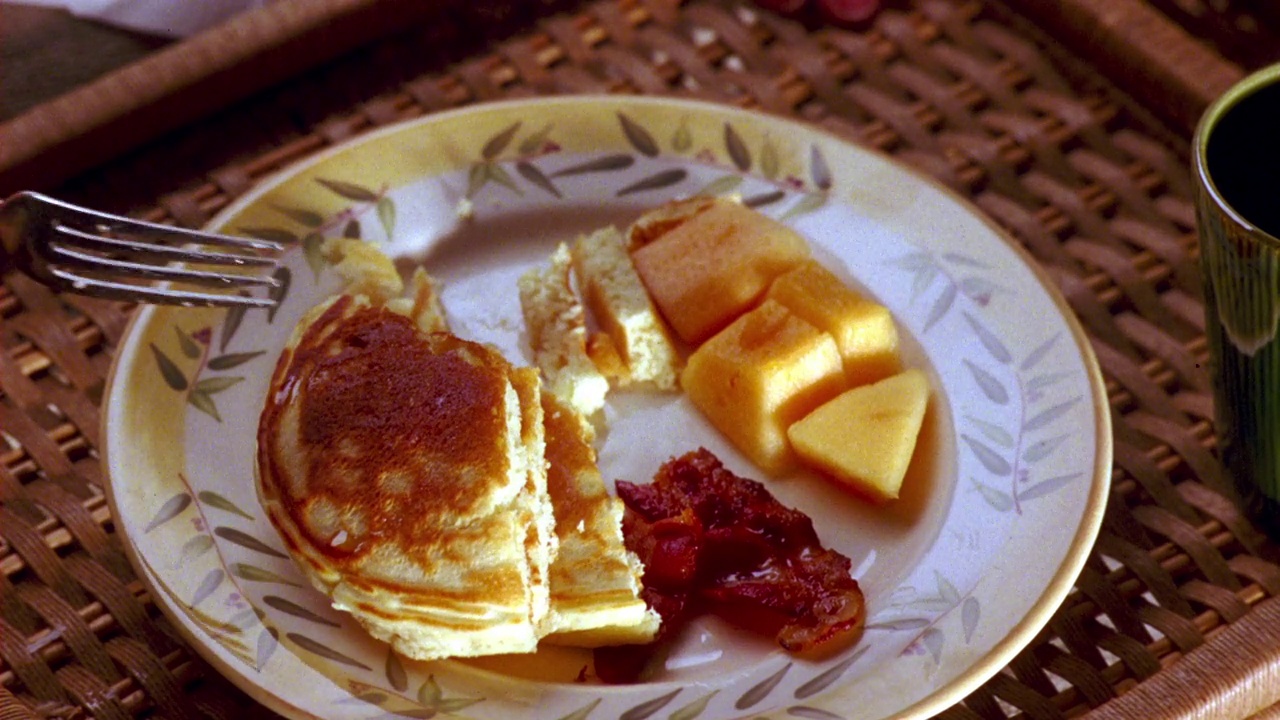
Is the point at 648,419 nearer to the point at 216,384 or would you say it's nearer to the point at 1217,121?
the point at 216,384

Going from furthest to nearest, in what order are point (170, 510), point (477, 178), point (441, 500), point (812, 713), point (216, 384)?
point (477, 178) < point (216, 384) < point (170, 510) < point (441, 500) < point (812, 713)

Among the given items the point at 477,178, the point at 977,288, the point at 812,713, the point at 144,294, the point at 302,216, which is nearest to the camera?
the point at 812,713

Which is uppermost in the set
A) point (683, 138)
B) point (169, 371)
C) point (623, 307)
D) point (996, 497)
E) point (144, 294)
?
point (144, 294)

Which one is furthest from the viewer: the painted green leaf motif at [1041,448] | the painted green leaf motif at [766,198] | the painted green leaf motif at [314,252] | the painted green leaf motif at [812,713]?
the painted green leaf motif at [766,198]

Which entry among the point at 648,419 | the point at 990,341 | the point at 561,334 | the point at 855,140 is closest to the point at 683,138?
the point at 855,140

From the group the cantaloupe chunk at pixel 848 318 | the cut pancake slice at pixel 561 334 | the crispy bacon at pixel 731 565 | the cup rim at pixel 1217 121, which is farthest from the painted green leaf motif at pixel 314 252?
the cup rim at pixel 1217 121

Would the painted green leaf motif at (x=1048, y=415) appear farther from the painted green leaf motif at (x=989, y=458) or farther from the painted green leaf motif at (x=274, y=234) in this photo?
the painted green leaf motif at (x=274, y=234)

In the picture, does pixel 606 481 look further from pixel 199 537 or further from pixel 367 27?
pixel 367 27
